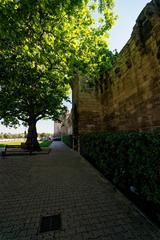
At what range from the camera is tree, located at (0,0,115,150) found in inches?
219

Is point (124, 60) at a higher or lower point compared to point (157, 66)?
higher

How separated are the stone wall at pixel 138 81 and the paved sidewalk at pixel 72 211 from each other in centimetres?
284

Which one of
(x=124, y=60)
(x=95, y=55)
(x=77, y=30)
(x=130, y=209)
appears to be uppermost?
(x=77, y=30)

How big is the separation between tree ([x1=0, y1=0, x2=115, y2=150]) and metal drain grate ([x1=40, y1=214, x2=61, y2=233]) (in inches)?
254

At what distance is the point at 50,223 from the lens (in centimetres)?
277

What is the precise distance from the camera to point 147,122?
5.22 metres

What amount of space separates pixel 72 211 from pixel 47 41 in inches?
273

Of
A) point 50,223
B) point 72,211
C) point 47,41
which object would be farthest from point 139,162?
point 47,41

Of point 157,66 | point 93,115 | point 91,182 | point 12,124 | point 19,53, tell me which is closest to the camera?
point 157,66

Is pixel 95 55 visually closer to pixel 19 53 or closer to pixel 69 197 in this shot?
pixel 19 53

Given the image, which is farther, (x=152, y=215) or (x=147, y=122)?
(x=147, y=122)

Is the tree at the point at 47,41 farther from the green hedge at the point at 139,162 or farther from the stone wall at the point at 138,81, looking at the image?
the green hedge at the point at 139,162

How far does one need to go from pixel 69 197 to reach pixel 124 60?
651cm

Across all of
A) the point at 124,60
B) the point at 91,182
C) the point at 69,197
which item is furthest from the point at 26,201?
the point at 124,60
